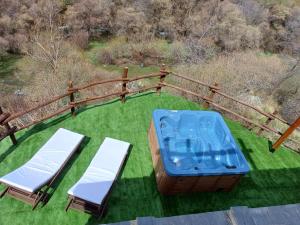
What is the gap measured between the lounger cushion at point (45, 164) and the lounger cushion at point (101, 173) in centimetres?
60

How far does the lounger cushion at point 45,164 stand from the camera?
4.65 metres

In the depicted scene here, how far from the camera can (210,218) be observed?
2.06 metres

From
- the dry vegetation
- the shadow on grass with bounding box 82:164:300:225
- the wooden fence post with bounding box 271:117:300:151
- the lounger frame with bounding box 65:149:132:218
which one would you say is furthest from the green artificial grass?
the dry vegetation

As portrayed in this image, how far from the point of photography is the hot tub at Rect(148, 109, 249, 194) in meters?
5.19

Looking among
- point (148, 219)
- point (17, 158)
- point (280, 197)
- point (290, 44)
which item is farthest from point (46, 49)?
point (290, 44)

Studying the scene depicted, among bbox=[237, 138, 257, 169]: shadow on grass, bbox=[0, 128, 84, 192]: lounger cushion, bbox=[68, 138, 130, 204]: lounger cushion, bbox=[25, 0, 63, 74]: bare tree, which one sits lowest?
bbox=[25, 0, 63, 74]: bare tree

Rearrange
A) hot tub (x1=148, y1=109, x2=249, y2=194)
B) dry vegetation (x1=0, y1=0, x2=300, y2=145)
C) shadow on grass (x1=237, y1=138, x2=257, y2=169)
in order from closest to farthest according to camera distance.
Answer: hot tub (x1=148, y1=109, x2=249, y2=194) < shadow on grass (x1=237, y1=138, x2=257, y2=169) < dry vegetation (x1=0, y1=0, x2=300, y2=145)

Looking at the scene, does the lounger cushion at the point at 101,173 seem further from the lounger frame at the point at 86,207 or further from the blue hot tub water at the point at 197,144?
the blue hot tub water at the point at 197,144

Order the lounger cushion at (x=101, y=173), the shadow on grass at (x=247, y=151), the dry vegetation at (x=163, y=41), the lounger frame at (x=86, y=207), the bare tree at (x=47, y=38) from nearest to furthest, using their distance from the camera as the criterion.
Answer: the lounger cushion at (x=101, y=173), the lounger frame at (x=86, y=207), the shadow on grass at (x=247, y=151), the dry vegetation at (x=163, y=41), the bare tree at (x=47, y=38)

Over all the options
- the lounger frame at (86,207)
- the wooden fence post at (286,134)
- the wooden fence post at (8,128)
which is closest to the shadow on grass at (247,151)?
the wooden fence post at (286,134)

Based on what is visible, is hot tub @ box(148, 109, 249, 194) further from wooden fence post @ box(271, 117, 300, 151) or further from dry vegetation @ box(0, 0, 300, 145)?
dry vegetation @ box(0, 0, 300, 145)

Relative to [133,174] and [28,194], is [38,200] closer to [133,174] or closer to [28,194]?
[28,194]

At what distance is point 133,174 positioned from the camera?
18.9 ft

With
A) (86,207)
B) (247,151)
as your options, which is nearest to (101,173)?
(86,207)
